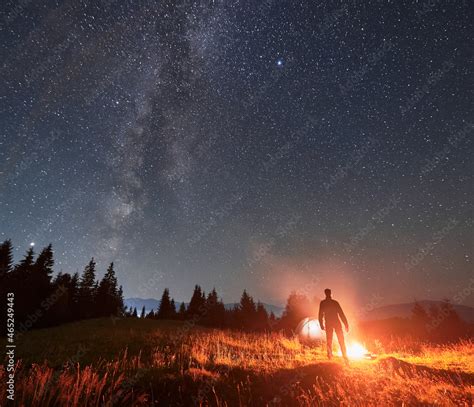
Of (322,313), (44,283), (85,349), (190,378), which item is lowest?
(190,378)

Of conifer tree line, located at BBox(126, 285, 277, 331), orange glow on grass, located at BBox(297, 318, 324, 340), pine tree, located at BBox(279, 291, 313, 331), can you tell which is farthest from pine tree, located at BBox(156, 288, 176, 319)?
orange glow on grass, located at BBox(297, 318, 324, 340)

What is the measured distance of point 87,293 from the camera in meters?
51.3

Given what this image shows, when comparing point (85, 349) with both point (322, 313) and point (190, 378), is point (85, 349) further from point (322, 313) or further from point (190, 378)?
point (322, 313)

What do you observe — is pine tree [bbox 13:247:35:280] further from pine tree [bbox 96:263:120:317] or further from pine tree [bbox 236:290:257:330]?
pine tree [bbox 236:290:257:330]

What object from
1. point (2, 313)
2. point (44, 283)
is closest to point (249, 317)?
point (44, 283)

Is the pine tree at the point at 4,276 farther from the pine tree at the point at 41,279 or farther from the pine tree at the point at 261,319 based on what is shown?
the pine tree at the point at 261,319

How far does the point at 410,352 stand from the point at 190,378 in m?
9.76

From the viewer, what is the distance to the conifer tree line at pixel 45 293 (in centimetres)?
3334

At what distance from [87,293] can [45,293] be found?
1437cm

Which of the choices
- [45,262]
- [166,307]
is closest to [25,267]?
[45,262]

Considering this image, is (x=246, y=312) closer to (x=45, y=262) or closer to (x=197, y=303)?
(x=197, y=303)

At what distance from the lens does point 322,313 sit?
10.7 m

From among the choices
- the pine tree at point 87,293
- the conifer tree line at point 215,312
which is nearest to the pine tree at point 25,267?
the pine tree at point 87,293

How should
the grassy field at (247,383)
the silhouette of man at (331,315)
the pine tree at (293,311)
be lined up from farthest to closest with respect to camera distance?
the pine tree at (293,311), the silhouette of man at (331,315), the grassy field at (247,383)
